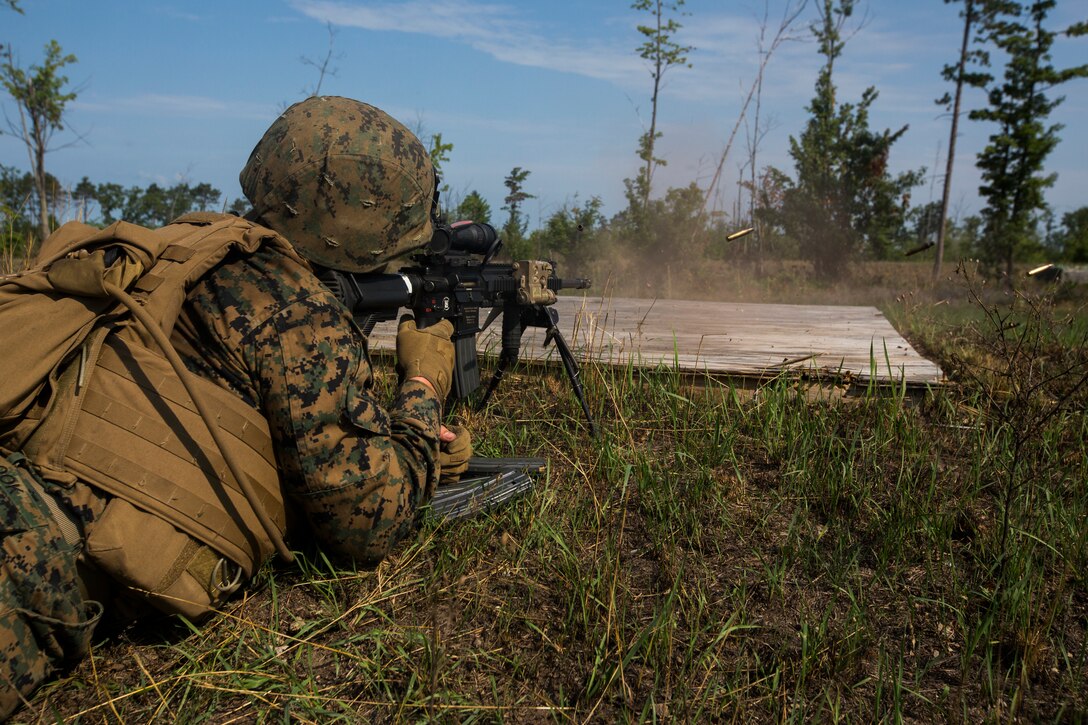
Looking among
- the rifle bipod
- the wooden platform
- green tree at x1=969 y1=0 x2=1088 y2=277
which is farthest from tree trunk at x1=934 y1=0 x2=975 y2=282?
the rifle bipod

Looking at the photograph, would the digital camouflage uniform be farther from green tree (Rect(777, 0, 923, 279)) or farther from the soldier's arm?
green tree (Rect(777, 0, 923, 279))

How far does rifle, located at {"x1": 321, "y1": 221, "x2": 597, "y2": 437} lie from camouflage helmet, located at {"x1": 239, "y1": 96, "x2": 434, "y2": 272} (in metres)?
0.15

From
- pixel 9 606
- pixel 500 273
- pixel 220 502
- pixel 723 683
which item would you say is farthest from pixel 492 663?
pixel 500 273

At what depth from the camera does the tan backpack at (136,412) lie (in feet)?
5.89

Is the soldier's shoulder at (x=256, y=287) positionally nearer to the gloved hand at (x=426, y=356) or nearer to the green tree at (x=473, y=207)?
the gloved hand at (x=426, y=356)

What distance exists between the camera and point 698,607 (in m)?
2.30

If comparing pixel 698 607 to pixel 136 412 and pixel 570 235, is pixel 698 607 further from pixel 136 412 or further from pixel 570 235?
pixel 570 235

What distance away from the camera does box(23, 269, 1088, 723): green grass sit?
196 centimetres

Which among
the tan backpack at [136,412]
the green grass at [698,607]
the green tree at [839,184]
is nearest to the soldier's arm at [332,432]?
the tan backpack at [136,412]

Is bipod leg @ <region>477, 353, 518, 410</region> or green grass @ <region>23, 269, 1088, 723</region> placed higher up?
bipod leg @ <region>477, 353, 518, 410</region>

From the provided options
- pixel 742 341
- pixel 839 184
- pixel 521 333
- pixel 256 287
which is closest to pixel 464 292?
pixel 521 333

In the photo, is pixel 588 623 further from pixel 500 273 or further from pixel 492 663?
pixel 500 273

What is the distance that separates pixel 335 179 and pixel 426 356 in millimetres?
709

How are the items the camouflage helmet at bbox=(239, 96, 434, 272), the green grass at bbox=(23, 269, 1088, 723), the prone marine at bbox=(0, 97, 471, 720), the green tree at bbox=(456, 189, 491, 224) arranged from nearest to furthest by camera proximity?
the prone marine at bbox=(0, 97, 471, 720), the green grass at bbox=(23, 269, 1088, 723), the camouflage helmet at bbox=(239, 96, 434, 272), the green tree at bbox=(456, 189, 491, 224)
